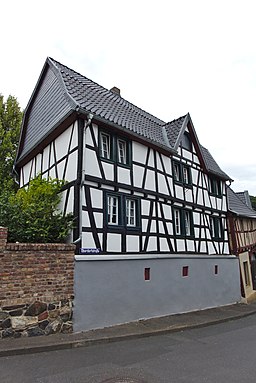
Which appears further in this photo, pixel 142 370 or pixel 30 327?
pixel 30 327

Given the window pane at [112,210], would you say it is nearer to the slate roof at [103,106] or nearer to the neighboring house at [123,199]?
the neighboring house at [123,199]

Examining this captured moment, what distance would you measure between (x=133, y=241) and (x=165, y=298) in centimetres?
250

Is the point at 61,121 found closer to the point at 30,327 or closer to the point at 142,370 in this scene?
the point at 30,327

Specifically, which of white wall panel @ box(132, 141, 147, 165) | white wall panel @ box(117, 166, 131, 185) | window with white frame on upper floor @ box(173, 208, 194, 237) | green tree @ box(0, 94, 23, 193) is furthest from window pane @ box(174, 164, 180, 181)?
green tree @ box(0, 94, 23, 193)

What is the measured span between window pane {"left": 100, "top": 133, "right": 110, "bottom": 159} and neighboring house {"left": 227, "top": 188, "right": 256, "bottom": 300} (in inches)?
383

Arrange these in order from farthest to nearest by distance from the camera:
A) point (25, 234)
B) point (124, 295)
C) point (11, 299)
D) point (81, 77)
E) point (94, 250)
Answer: point (81, 77)
point (124, 295)
point (94, 250)
point (25, 234)
point (11, 299)

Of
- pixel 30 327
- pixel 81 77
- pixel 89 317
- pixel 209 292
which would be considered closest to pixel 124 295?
pixel 89 317

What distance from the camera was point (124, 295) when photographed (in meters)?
9.29

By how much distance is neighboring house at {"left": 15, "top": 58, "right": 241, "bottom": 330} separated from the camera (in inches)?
348

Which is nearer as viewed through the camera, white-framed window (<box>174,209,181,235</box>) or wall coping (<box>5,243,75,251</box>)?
wall coping (<box>5,243,75,251</box>)

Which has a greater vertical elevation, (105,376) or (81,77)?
(81,77)

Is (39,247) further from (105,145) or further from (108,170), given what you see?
(105,145)

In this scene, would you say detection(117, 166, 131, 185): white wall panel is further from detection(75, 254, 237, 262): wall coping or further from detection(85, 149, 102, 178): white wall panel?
detection(75, 254, 237, 262): wall coping

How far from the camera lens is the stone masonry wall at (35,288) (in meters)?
6.88
